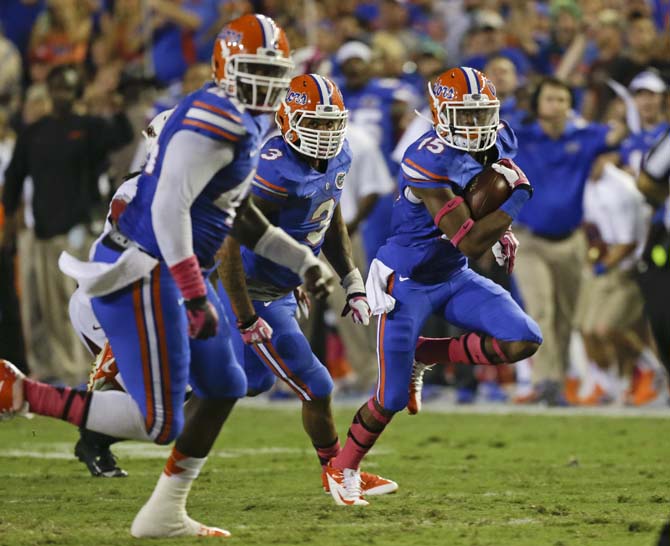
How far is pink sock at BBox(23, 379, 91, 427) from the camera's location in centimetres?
490

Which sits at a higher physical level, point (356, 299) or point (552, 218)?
point (356, 299)

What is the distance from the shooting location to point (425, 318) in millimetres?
6281

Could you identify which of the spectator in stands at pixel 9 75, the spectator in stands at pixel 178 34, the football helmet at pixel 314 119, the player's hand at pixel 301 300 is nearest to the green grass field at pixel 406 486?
the player's hand at pixel 301 300

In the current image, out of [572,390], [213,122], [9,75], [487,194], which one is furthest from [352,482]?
[9,75]

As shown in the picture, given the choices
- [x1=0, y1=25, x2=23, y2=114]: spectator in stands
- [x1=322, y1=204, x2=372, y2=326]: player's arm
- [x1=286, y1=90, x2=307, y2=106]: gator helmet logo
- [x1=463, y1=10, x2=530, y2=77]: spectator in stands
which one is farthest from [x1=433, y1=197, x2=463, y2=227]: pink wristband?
[x1=0, y1=25, x2=23, y2=114]: spectator in stands

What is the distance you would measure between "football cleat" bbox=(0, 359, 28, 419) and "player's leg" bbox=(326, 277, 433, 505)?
1.68m

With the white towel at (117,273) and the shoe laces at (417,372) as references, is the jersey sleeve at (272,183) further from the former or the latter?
the white towel at (117,273)

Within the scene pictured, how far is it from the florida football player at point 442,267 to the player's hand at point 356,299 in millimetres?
100

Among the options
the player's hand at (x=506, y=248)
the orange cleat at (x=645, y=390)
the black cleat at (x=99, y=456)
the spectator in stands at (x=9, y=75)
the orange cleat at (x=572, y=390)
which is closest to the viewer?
the player's hand at (x=506, y=248)

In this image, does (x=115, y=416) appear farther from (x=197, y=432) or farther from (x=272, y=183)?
(x=272, y=183)

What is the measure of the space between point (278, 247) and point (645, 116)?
563cm

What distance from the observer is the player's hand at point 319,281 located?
500 cm

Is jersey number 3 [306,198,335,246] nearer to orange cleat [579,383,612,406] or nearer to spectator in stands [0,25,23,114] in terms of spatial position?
orange cleat [579,383,612,406]

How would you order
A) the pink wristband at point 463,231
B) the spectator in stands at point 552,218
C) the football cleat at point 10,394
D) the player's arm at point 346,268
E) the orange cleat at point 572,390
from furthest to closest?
1. the orange cleat at point 572,390
2. the spectator in stands at point 552,218
3. the player's arm at point 346,268
4. the pink wristband at point 463,231
5. the football cleat at point 10,394
